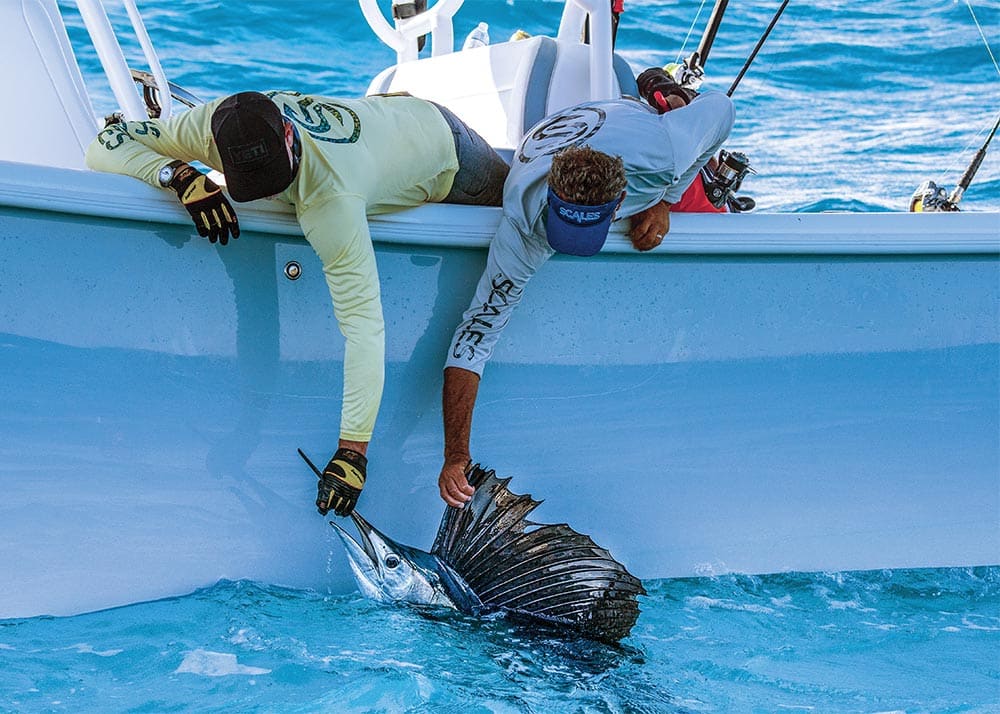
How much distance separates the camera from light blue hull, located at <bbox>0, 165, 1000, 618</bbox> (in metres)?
2.35

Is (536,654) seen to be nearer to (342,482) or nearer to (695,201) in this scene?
(342,482)

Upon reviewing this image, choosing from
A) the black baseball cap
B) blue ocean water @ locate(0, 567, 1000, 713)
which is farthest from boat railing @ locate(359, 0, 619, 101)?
blue ocean water @ locate(0, 567, 1000, 713)

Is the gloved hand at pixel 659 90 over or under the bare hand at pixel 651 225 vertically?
over

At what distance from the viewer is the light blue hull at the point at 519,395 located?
7.70ft

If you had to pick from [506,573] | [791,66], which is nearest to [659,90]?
[506,573]

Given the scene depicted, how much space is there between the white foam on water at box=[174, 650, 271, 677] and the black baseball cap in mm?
973

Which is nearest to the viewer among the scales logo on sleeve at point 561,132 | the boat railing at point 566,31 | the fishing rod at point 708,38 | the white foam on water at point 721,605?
the scales logo on sleeve at point 561,132

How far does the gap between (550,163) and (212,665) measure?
123 centimetres

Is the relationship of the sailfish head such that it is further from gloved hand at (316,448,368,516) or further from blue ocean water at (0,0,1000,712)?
gloved hand at (316,448,368,516)

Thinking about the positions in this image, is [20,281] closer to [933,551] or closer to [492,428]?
[492,428]

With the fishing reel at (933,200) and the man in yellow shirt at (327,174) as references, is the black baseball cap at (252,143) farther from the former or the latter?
the fishing reel at (933,200)

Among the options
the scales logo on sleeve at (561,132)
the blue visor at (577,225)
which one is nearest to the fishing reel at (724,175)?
the scales logo on sleeve at (561,132)

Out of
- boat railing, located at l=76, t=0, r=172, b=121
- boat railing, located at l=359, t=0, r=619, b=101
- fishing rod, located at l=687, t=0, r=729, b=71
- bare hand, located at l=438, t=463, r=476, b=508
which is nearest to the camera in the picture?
bare hand, located at l=438, t=463, r=476, b=508

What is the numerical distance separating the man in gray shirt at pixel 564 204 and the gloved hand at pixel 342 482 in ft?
0.79
